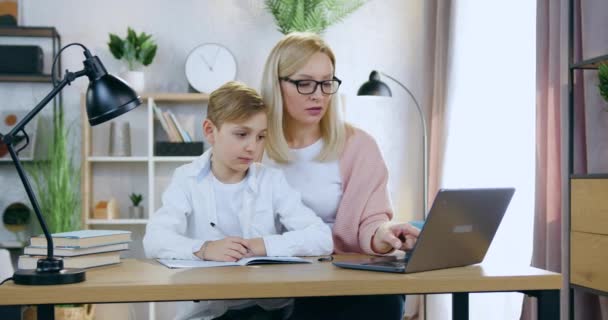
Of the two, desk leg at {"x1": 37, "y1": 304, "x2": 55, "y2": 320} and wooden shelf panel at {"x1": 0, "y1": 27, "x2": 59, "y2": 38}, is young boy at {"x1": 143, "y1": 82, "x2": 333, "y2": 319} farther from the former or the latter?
wooden shelf panel at {"x1": 0, "y1": 27, "x2": 59, "y2": 38}

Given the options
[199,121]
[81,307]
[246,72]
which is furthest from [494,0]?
[81,307]

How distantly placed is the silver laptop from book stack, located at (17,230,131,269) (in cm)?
51

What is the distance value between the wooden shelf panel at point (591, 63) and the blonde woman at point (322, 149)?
33.6 inches

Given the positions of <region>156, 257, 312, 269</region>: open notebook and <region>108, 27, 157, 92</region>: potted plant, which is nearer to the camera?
<region>156, 257, 312, 269</region>: open notebook

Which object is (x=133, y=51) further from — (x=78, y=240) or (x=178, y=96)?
(x=78, y=240)

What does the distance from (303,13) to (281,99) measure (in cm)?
234

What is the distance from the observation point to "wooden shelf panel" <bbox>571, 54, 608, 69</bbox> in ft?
8.18

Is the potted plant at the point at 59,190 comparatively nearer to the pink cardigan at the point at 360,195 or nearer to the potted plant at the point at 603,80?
the pink cardigan at the point at 360,195

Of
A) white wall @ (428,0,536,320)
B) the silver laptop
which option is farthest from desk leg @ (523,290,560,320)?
white wall @ (428,0,536,320)

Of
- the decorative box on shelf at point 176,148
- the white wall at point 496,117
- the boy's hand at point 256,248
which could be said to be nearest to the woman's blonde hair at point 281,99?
the boy's hand at point 256,248

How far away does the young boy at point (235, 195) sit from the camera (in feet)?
6.23

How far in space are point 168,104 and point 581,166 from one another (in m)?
2.65

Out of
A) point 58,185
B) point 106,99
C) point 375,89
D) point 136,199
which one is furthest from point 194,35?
point 106,99

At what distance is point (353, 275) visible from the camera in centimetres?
150
